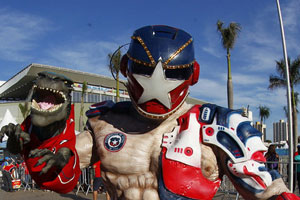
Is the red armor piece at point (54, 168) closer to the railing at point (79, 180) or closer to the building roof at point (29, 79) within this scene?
the railing at point (79, 180)

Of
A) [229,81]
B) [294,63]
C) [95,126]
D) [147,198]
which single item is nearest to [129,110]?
[95,126]

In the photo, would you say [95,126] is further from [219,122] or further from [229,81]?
[229,81]

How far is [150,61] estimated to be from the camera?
2213mm

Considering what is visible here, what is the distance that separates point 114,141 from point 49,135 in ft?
1.43

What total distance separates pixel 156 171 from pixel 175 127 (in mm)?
328

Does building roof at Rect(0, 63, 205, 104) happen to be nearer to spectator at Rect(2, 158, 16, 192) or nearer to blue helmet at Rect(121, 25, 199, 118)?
spectator at Rect(2, 158, 16, 192)

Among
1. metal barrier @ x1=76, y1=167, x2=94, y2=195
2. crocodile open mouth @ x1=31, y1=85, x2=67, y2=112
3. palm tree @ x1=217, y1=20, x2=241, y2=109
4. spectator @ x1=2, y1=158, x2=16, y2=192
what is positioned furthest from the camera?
palm tree @ x1=217, y1=20, x2=241, y2=109

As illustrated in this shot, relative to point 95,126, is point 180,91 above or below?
above

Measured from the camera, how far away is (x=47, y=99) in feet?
7.14

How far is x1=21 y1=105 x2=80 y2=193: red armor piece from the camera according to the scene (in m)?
2.25

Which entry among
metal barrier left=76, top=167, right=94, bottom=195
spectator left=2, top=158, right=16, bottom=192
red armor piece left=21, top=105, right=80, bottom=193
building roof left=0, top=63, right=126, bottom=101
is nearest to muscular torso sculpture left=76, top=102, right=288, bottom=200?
red armor piece left=21, top=105, right=80, bottom=193

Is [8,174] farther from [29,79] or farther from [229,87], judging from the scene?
[29,79]

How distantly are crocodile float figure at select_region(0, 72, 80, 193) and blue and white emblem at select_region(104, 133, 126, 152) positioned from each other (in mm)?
231

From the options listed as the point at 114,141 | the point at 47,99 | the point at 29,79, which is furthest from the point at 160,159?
the point at 29,79
